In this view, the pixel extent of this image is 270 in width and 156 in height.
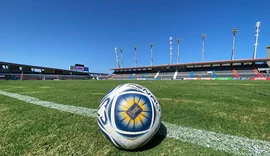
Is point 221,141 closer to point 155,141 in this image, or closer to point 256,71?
point 155,141

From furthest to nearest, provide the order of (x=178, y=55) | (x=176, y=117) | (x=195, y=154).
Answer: (x=178, y=55) → (x=176, y=117) → (x=195, y=154)

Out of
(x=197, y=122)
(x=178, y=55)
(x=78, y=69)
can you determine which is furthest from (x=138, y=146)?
(x=78, y=69)

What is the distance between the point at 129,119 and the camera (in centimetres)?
193

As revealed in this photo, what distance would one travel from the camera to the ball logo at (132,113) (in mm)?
1926

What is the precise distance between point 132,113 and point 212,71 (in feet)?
162

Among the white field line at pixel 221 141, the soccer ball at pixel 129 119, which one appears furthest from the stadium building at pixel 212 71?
the soccer ball at pixel 129 119

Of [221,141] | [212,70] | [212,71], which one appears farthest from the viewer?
[212,70]

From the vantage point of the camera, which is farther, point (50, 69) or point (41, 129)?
point (50, 69)

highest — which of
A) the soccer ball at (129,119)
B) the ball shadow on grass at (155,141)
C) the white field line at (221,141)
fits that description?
the soccer ball at (129,119)

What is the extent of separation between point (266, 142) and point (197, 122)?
3.75ft

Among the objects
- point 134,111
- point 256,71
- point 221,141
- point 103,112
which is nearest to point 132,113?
point 134,111

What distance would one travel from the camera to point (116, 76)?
6425cm

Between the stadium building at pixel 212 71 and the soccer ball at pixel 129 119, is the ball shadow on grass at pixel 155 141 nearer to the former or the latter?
the soccer ball at pixel 129 119

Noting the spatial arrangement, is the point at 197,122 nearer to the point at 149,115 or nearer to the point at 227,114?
the point at 227,114
